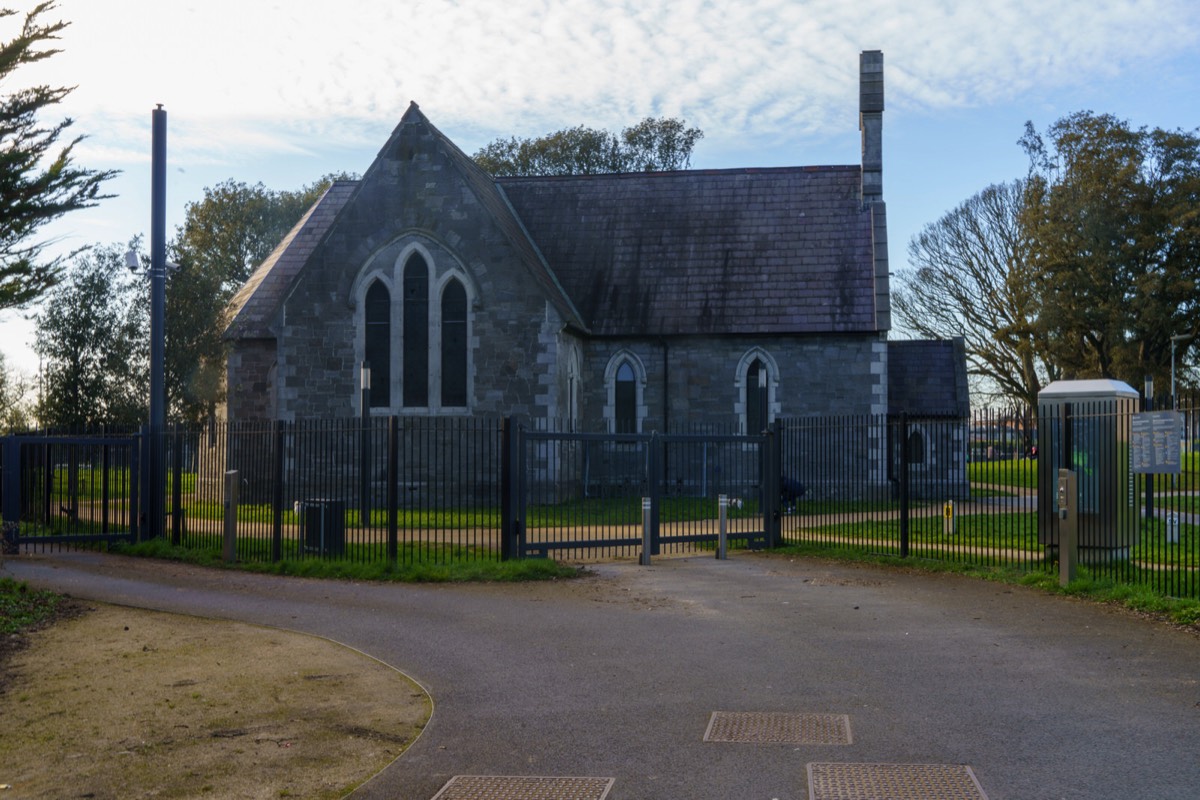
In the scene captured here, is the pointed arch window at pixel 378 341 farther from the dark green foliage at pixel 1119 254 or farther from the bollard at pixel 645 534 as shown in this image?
the dark green foliage at pixel 1119 254

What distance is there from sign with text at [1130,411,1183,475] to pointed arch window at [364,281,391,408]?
19.3 metres

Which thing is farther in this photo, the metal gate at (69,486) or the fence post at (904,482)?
the metal gate at (69,486)

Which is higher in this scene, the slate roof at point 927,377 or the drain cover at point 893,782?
the slate roof at point 927,377

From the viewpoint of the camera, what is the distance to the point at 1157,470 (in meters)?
12.4

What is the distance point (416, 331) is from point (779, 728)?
22249mm

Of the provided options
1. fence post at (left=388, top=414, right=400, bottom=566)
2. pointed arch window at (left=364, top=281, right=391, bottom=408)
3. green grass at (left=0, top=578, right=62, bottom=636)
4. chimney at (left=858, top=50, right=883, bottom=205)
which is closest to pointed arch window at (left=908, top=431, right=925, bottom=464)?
chimney at (left=858, top=50, right=883, bottom=205)

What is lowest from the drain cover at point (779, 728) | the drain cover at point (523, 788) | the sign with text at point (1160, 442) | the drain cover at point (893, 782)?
the drain cover at point (523, 788)

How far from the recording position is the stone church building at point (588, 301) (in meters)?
28.3

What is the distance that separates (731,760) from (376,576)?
30.5ft

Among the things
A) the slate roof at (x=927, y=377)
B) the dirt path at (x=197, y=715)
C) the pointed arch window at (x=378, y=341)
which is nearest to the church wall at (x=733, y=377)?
the slate roof at (x=927, y=377)

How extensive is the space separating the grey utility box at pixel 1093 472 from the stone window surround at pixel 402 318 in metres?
15.8

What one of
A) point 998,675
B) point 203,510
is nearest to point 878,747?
point 998,675

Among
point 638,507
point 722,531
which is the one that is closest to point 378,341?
point 638,507

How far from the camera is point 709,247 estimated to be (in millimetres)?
33031
